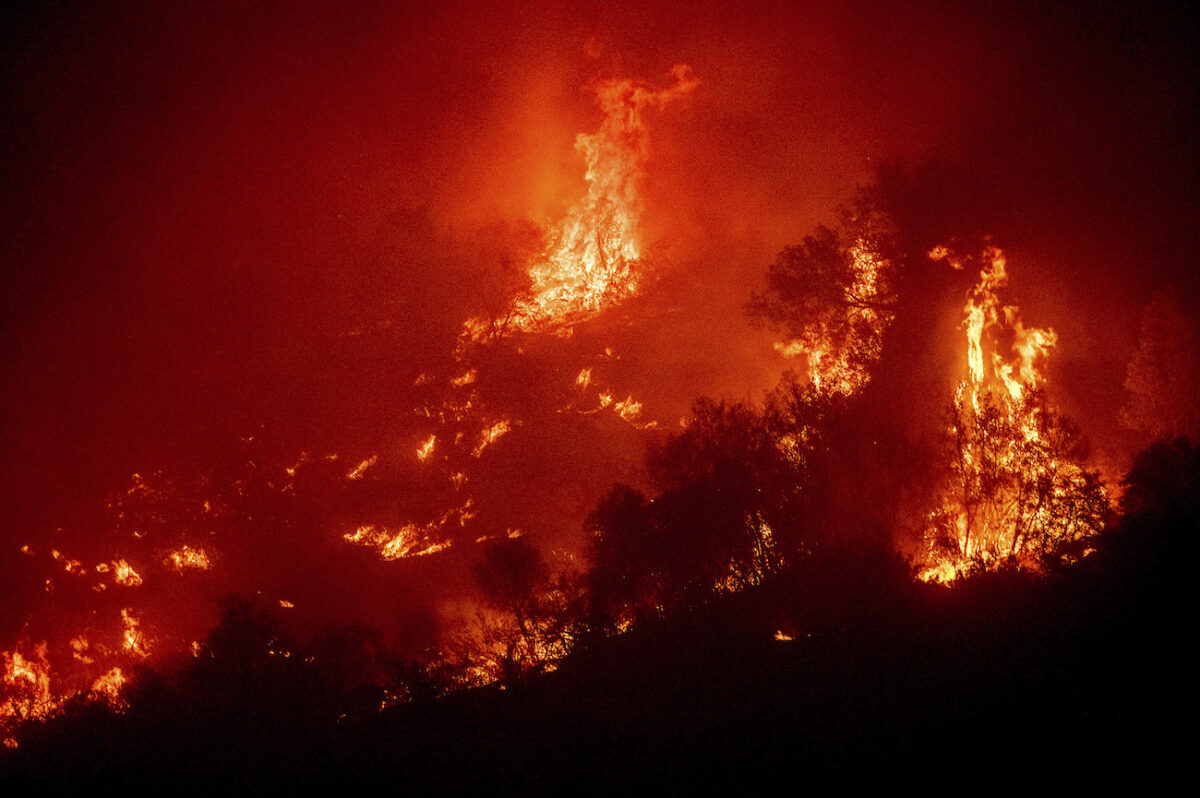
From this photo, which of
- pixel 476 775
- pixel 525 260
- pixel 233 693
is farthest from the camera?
pixel 525 260

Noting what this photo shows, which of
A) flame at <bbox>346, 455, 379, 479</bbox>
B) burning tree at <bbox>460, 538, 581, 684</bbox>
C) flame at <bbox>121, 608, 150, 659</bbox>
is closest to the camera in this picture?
burning tree at <bbox>460, 538, 581, 684</bbox>

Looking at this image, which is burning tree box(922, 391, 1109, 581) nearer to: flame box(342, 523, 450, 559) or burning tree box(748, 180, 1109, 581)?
burning tree box(748, 180, 1109, 581)

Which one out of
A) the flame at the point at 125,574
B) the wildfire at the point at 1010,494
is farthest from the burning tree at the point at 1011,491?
the flame at the point at 125,574

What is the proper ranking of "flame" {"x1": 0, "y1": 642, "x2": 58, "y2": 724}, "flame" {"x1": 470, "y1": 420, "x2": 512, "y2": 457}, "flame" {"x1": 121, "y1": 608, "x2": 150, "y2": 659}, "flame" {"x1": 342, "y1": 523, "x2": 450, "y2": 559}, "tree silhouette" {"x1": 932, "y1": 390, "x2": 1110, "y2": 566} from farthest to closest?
"flame" {"x1": 470, "y1": 420, "x2": 512, "y2": 457}
"flame" {"x1": 121, "y1": 608, "x2": 150, "y2": 659}
"flame" {"x1": 342, "y1": 523, "x2": 450, "y2": 559}
"flame" {"x1": 0, "y1": 642, "x2": 58, "y2": 724}
"tree silhouette" {"x1": 932, "y1": 390, "x2": 1110, "y2": 566}

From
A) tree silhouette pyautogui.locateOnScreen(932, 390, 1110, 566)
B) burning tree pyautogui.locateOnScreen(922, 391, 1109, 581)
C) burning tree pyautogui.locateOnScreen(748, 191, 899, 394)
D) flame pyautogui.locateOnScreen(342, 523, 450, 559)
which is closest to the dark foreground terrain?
burning tree pyautogui.locateOnScreen(922, 391, 1109, 581)

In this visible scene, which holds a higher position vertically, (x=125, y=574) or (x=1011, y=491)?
(x=125, y=574)

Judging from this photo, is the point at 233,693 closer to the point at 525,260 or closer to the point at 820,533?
the point at 820,533

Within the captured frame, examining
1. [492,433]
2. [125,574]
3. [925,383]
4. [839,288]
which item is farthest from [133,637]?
[925,383]

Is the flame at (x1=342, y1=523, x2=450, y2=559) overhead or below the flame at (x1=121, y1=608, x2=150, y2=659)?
overhead

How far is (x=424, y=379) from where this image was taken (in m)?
61.0

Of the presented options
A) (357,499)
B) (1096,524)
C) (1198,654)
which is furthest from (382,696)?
(357,499)

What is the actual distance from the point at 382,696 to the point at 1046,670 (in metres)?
17.1

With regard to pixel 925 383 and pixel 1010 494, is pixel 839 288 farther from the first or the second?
pixel 1010 494

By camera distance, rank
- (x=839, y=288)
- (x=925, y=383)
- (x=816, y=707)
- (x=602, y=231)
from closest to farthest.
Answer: (x=816, y=707) → (x=925, y=383) → (x=839, y=288) → (x=602, y=231)
